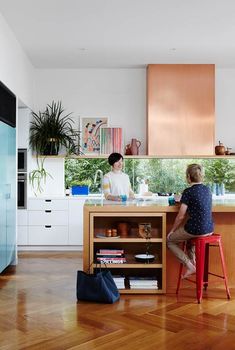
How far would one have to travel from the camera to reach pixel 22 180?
305 inches

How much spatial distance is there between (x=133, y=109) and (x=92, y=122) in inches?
27.7

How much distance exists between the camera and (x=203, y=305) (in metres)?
4.72

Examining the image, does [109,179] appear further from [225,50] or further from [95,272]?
[225,50]

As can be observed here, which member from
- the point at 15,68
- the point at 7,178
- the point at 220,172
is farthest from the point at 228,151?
the point at 7,178

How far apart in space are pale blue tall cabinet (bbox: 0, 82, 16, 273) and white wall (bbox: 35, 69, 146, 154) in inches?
68.5

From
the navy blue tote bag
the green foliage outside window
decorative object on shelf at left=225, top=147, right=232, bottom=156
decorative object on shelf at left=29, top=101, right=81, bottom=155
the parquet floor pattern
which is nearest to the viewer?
the parquet floor pattern

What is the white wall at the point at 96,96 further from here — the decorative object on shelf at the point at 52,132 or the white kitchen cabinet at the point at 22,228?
the white kitchen cabinet at the point at 22,228

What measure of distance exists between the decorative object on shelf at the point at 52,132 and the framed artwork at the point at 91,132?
10cm

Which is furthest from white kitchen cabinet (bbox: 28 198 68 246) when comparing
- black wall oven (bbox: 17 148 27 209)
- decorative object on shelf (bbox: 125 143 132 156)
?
decorative object on shelf (bbox: 125 143 132 156)

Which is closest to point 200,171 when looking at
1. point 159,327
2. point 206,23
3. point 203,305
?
point 203,305

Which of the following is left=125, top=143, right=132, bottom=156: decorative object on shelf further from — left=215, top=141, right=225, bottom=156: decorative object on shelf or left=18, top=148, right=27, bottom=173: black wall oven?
left=18, top=148, right=27, bottom=173: black wall oven

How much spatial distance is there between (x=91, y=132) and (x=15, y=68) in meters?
1.98

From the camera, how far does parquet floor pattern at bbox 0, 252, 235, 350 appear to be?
144 inches

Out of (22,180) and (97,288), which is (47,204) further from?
(97,288)
